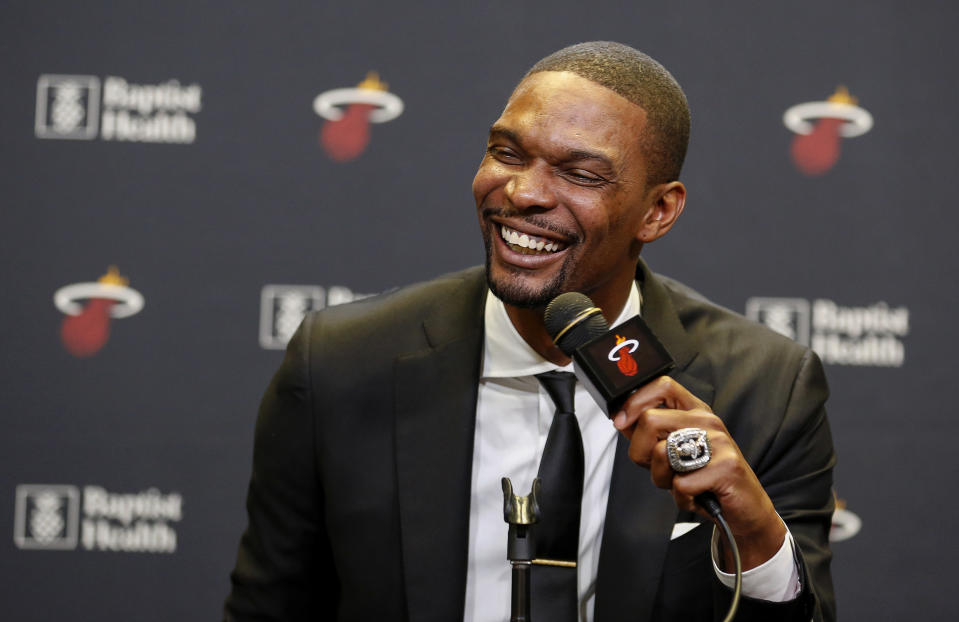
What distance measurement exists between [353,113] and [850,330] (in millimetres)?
1432

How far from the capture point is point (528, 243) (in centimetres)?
169

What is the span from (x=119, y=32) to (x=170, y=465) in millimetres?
1152

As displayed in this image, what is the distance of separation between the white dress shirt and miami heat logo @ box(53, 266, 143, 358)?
129 cm

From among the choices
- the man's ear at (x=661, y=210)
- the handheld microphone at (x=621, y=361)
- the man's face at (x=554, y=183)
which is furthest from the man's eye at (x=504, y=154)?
the handheld microphone at (x=621, y=361)

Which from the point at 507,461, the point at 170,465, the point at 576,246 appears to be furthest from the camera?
the point at 170,465

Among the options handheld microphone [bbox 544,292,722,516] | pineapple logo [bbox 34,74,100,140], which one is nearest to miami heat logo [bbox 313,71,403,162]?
pineapple logo [bbox 34,74,100,140]

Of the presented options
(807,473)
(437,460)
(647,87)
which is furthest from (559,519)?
(647,87)

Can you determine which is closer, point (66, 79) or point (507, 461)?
point (507, 461)

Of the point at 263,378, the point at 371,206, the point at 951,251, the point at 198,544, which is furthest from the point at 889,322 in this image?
the point at 198,544

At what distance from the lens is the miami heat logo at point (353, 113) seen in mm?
2842

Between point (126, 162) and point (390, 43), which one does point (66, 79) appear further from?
point (390, 43)

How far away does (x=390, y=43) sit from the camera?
9.40 feet

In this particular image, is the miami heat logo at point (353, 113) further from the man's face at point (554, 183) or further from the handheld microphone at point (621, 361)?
the handheld microphone at point (621, 361)

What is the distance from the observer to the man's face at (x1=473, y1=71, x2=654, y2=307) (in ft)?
5.50
